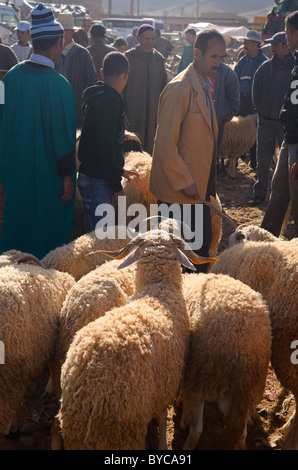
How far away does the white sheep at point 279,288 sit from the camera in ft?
10.5

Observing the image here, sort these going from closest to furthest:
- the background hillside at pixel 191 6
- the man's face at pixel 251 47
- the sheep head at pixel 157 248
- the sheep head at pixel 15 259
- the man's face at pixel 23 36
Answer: the sheep head at pixel 157 248
the sheep head at pixel 15 259
the man's face at pixel 251 47
the man's face at pixel 23 36
the background hillside at pixel 191 6

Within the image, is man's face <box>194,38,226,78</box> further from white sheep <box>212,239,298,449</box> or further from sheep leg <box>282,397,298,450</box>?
sheep leg <box>282,397,298,450</box>

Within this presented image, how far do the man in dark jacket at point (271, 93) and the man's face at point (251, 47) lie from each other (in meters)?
2.07

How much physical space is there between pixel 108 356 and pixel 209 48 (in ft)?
8.54

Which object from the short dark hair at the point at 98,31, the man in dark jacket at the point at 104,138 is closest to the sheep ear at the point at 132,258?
the man in dark jacket at the point at 104,138

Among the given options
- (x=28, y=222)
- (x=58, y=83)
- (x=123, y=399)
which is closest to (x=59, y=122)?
(x=58, y=83)

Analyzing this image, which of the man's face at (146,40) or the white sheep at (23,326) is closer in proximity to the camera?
the white sheep at (23,326)

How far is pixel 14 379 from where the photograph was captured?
2920 mm

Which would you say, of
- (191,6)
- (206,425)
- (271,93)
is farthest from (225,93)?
(191,6)

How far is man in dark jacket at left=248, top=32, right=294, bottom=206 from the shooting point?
7070mm

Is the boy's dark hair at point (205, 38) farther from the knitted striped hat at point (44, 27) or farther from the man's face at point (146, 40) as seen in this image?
the man's face at point (146, 40)

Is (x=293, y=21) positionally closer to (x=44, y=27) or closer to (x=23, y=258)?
(x=44, y=27)

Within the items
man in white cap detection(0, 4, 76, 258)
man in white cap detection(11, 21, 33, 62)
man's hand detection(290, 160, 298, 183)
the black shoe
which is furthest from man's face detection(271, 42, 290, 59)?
man in white cap detection(11, 21, 33, 62)

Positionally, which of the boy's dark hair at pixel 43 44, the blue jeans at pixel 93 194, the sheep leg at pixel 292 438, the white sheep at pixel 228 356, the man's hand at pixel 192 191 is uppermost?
the boy's dark hair at pixel 43 44
